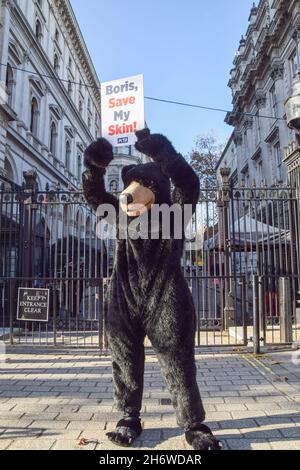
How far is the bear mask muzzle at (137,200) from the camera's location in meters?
2.95

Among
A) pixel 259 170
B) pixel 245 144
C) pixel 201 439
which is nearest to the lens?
pixel 201 439

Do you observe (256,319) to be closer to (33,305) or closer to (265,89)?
(33,305)

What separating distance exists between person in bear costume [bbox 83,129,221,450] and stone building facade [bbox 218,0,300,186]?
1732 centimetres

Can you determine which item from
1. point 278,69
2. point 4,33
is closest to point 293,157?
point 4,33

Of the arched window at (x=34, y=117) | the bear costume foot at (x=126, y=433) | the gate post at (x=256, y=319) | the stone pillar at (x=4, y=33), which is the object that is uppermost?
the stone pillar at (x=4, y=33)

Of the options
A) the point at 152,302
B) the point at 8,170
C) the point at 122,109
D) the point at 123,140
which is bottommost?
the point at 152,302

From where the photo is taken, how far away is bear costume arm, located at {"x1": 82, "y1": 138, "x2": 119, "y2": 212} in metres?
2.99

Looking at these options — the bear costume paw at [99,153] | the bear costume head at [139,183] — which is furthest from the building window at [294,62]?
the bear costume paw at [99,153]

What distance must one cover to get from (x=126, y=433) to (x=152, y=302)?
3.11 feet

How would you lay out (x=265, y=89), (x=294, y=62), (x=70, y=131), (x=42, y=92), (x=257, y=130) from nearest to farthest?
(x=294, y=62) → (x=42, y=92) → (x=265, y=89) → (x=257, y=130) → (x=70, y=131)

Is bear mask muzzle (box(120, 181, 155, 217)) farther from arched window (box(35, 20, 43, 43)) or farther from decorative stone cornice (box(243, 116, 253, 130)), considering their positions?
decorative stone cornice (box(243, 116, 253, 130))

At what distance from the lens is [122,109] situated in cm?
452

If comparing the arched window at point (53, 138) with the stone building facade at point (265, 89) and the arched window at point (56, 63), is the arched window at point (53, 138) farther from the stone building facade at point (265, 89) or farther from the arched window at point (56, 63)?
the stone building facade at point (265, 89)

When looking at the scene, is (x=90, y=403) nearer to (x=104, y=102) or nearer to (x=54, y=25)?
(x=104, y=102)
